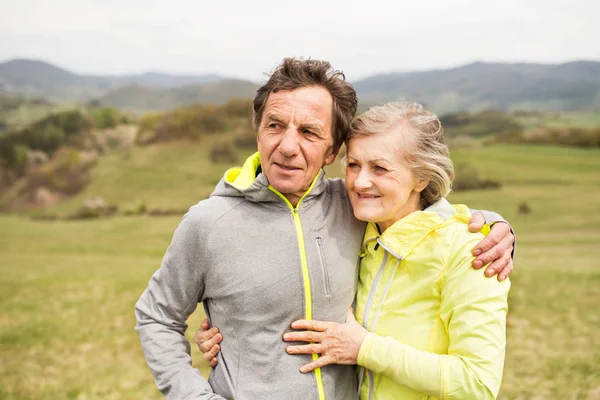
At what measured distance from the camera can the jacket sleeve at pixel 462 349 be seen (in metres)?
1.56

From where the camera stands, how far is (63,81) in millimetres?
11734

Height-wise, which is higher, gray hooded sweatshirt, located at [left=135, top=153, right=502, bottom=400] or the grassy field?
gray hooded sweatshirt, located at [left=135, top=153, right=502, bottom=400]

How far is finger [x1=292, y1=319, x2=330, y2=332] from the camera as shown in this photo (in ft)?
5.61

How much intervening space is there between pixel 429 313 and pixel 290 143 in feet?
2.50

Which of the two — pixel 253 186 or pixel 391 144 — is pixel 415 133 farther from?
pixel 253 186

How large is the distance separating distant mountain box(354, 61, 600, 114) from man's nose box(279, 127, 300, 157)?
10540 millimetres

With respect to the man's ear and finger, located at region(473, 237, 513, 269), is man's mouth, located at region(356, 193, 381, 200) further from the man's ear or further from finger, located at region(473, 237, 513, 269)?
finger, located at region(473, 237, 513, 269)

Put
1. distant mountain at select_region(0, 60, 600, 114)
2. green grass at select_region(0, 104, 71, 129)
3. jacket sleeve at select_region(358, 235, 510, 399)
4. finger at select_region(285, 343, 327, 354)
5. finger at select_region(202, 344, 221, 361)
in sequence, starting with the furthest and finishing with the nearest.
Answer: distant mountain at select_region(0, 60, 600, 114) < green grass at select_region(0, 104, 71, 129) < finger at select_region(202, 344, 221, 361) < finger at select_region(285, 343, 327, 354) < jacket sleeve at select_region(358, 235, 510, 399)

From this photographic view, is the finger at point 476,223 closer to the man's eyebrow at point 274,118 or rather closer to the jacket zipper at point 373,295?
the jacket zipper at point 373,295

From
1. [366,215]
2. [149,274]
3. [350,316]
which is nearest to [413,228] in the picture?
[366,215]

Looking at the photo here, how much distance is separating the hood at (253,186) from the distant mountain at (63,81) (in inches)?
409

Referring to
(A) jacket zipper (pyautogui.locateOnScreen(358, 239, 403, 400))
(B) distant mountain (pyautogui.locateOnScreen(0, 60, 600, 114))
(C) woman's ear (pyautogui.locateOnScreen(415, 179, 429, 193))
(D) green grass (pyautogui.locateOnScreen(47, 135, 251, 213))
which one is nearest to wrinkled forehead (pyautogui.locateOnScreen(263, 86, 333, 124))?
(C) woman's ear (pyautogui.locateOnScreen(415, 179, 429, 193))

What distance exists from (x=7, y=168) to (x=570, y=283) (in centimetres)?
1091

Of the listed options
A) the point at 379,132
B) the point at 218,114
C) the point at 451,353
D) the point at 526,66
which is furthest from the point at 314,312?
the point at 526,66
